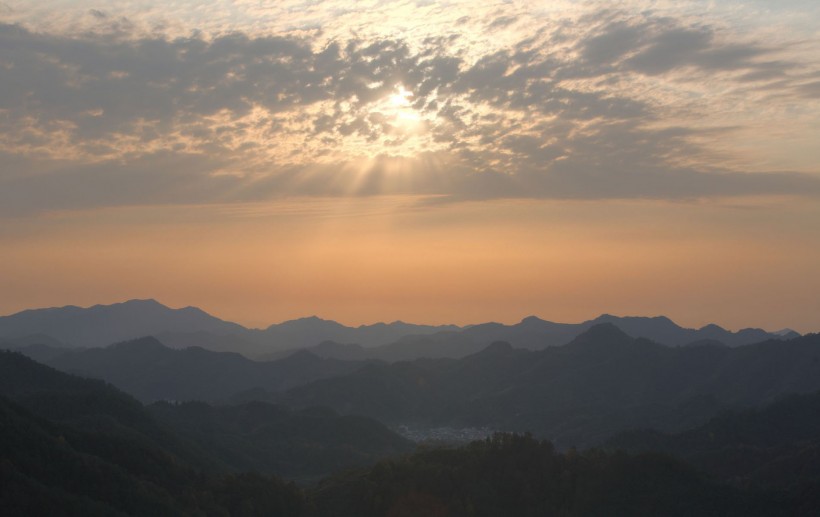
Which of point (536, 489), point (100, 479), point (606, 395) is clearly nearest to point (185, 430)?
point (100, 479)

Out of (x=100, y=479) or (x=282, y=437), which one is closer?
(x=100, y=479)

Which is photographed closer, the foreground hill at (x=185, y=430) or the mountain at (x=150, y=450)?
the mountain at (x=150, y=450)

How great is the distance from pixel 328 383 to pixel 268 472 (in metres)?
90.9

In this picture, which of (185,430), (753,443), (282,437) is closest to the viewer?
(753,443)

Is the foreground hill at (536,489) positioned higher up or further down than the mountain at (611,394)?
further down

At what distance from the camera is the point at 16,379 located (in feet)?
342

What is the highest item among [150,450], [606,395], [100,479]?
[606,395]

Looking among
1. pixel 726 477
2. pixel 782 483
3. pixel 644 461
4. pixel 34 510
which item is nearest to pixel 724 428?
pixel 726 477

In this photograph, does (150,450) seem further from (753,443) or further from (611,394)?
(611,394)

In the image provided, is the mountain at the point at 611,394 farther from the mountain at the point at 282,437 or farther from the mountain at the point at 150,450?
the mountain at the point at 150,450

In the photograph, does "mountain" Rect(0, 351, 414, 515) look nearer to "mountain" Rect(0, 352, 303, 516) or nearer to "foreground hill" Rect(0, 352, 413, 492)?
"mountain" Rect(0, 352, 303, 516)

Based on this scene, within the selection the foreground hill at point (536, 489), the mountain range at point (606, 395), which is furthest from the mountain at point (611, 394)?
the foreground hill at point (536, 489)

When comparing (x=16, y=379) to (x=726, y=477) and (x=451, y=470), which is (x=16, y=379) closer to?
(x=451, y=470)

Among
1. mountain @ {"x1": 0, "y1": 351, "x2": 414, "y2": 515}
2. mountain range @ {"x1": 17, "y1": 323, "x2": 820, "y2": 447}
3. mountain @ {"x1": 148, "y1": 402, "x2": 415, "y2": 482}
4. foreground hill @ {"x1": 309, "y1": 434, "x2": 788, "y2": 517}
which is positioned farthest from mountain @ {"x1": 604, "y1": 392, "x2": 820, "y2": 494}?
mountain @ {"x1": 0, "y1": 351, "x2": 414, "y2": 515}
